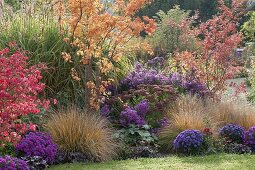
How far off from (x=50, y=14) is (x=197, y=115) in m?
3.76

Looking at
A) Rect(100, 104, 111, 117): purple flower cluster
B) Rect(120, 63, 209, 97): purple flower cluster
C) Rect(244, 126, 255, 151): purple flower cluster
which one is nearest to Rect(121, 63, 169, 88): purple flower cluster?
Rect(120, 63, 209, 97): purple flower cluster

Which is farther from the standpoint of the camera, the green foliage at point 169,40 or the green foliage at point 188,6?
the green foliage at point 188,6

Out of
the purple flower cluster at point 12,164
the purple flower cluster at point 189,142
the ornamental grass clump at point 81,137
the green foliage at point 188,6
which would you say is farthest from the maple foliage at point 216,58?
the green foliage at point 188,6

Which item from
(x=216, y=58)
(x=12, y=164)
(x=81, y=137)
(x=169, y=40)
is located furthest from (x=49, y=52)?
(x=169, y=40)

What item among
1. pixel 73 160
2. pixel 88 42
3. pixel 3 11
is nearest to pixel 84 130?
pixel 73 160

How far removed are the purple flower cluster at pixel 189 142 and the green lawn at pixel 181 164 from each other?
24cm

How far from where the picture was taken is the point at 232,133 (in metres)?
7.88

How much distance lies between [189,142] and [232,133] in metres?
0.92

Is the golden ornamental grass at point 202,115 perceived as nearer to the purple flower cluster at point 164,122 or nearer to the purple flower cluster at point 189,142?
the purple flower cluster at point 164,122

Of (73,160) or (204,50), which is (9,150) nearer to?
(73,160)

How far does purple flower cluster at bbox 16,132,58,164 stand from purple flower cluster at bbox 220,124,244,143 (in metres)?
2.81

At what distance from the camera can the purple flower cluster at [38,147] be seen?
671cm

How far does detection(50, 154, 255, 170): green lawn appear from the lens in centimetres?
669

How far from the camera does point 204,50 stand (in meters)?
10.7
